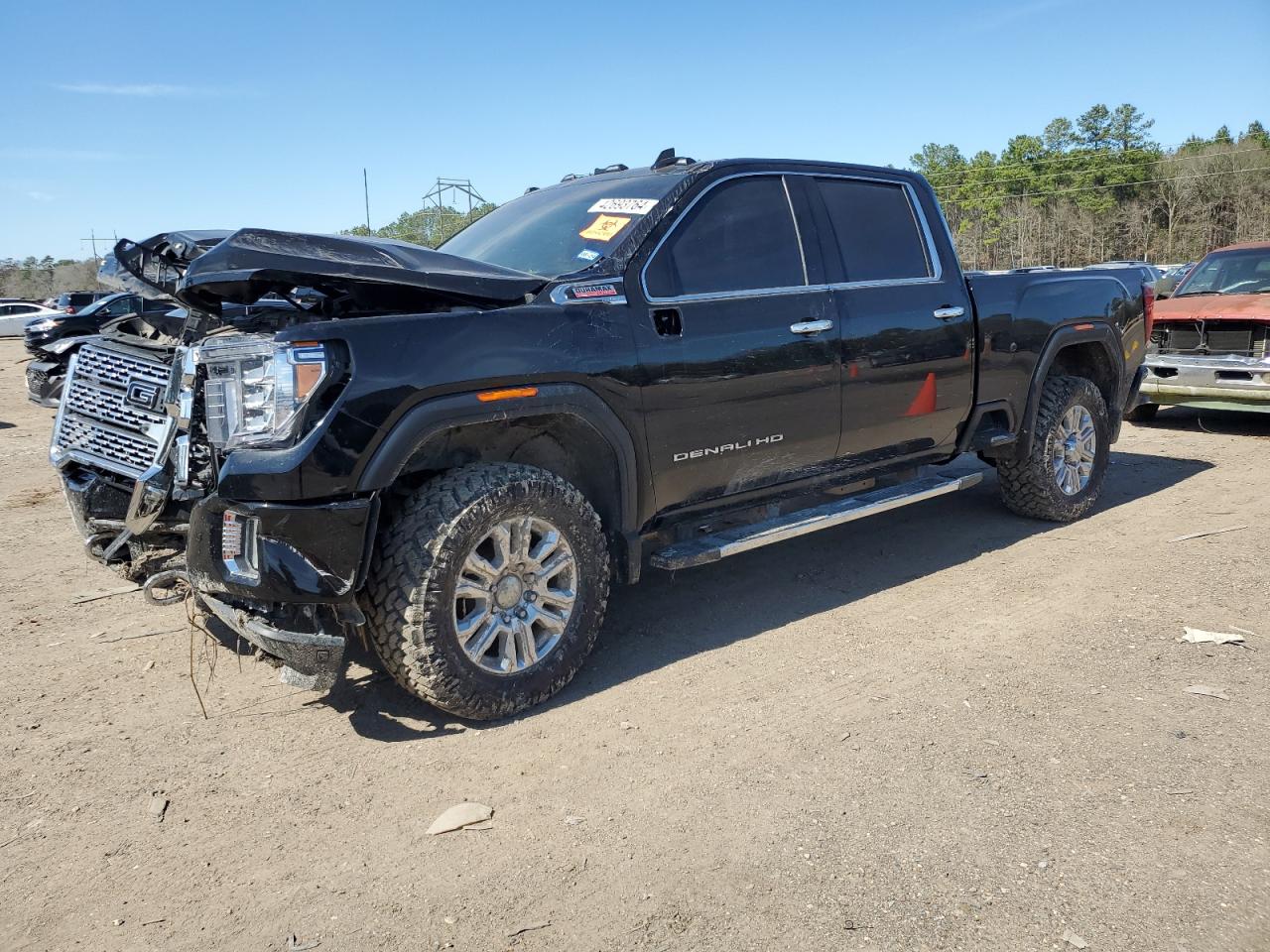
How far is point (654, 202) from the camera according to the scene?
169 inches

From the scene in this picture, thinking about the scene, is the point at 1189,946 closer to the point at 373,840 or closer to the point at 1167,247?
the point at 373,840

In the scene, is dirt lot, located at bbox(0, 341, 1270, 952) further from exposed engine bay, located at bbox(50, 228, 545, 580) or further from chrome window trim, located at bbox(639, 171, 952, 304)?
chrome window trim, located at bbox(639, 171, 952, 304)

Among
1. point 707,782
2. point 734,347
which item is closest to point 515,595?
point 707,782

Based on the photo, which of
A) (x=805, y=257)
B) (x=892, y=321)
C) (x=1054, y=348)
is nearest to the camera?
(x=805, y=257)

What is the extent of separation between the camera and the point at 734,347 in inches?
169

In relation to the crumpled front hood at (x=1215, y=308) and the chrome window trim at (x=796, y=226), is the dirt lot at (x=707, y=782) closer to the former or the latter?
the chrome window trim at (x=796, y=226)

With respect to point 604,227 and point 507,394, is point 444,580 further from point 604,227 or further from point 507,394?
point 604,227

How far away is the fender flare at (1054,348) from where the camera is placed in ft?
19.4

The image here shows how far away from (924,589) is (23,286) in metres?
98.3

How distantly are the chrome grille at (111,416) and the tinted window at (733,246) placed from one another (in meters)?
2.05

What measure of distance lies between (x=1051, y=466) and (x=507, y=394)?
13.2 feet

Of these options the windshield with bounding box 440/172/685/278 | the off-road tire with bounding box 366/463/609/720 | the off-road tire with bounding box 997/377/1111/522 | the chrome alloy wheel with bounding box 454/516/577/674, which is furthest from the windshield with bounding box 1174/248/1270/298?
the off-road tire with bounding box 366/463/609/720

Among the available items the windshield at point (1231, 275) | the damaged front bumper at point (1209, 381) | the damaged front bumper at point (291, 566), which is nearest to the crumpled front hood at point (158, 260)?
the damaged front bumper at point (291, 566)

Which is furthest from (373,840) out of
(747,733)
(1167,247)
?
(1167,247)
